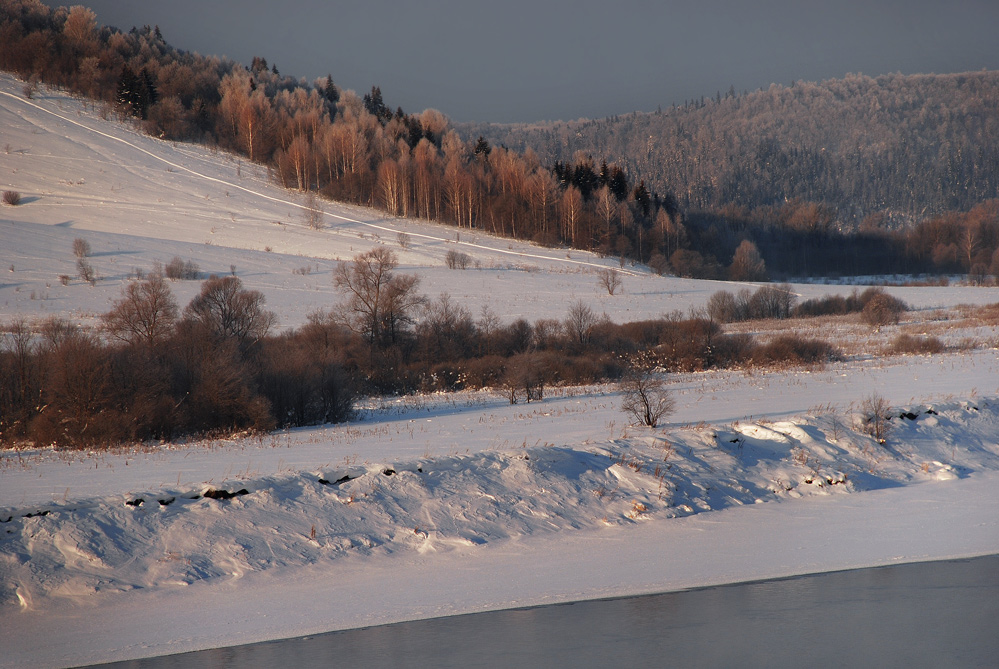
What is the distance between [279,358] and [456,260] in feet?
134

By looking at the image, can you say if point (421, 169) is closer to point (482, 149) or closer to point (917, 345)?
point (482, 149)

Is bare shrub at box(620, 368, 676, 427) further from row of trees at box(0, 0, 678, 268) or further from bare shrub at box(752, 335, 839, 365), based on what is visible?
row of trees at box(0, 0, 678, 268)

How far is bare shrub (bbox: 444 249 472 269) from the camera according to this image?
62.4 metres

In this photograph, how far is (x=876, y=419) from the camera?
1427 centimetres

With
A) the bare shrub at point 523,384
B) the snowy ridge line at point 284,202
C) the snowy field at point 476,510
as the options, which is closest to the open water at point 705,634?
the snowy field at point 476,510

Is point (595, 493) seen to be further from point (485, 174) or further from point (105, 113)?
point (105, 113)

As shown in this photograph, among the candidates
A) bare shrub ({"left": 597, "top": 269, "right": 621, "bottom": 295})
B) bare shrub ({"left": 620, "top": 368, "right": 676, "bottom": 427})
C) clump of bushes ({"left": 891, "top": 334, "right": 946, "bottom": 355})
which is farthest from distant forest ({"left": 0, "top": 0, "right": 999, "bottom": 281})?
bare shrub ({"left": 620, "top": 368, "right": 676, "bottom": 427})

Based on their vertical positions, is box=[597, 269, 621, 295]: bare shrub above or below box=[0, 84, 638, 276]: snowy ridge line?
below

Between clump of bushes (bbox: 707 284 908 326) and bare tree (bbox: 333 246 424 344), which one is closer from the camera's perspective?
bare tree (bbox: 333 246 424 344)

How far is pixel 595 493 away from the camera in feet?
37.0

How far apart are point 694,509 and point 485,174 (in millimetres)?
86400

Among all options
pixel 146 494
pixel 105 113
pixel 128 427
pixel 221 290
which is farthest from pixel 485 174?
pixel 146 494

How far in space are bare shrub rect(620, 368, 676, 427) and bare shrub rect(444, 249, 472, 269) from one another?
1844 inches

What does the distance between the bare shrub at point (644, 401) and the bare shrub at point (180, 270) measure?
41227 millimetres
